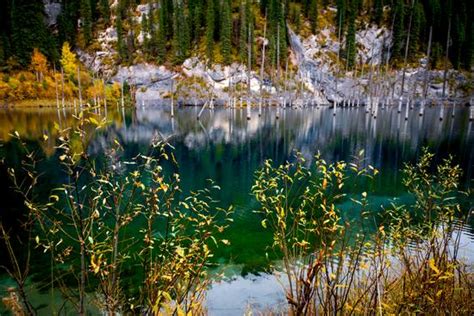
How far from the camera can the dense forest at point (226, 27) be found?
91.8m

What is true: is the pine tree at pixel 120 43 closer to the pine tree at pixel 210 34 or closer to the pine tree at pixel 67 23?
the pine tree at pixel 67 23

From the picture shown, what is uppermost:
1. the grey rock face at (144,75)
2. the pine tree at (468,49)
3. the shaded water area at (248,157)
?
the pine tree at (468,49)

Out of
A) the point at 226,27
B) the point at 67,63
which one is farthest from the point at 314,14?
the point at 67,63

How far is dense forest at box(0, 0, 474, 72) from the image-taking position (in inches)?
3615

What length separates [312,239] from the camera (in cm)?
1091

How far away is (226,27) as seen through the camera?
9162 centimetres

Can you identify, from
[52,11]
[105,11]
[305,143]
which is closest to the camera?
[305,143]

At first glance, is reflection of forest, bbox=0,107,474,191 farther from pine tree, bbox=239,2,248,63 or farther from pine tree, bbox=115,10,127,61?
pine tree, bbox=115,10,127,61

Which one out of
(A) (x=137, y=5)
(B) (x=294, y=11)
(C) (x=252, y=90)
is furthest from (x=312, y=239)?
(A) (x=137, y=5)

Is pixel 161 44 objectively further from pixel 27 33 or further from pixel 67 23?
pixel 27 33

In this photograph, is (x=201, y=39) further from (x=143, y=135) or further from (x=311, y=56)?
(x=143, y=135)

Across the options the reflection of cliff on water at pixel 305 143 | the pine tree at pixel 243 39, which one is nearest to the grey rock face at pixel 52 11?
the pine tree at pixel 243 39

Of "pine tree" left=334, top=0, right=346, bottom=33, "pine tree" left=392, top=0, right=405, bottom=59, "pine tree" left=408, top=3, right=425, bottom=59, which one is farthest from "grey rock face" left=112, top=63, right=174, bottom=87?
"pine tree" left=408, top=3, right=425, bottom=59

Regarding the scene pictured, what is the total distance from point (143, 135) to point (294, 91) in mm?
65358
